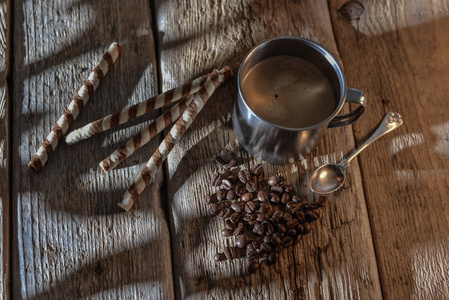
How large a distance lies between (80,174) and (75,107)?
0.22m

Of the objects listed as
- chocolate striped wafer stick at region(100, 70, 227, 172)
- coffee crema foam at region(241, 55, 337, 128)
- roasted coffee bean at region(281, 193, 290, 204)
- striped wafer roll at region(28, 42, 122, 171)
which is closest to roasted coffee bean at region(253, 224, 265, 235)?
roasted coffee bean at region(281, 193, 290, 204)

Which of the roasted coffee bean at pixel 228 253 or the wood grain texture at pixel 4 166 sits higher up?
the wood grain texture at pixel 4 166

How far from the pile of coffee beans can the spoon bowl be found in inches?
1.3

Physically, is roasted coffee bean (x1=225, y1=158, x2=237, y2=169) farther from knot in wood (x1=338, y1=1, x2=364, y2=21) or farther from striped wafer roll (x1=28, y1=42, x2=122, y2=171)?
knot in wood (x1=338, y1=1, x2=364, y2=21)

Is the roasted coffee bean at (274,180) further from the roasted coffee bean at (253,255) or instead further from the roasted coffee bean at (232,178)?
the roasted coffee bean at (253,255)

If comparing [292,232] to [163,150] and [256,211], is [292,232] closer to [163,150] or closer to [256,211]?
[256,211]

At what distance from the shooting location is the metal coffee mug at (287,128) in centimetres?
130

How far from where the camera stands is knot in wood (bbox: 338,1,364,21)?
170 cm

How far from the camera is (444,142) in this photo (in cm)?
156

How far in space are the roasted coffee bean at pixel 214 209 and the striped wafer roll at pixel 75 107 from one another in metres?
0.53

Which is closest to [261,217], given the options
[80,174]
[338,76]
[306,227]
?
[306,227]

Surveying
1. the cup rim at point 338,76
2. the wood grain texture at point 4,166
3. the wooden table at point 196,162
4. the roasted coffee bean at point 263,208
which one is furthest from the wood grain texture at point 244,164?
the wood grain texture at point 4,166

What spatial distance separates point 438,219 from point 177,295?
85cm

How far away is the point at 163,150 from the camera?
1.43m
